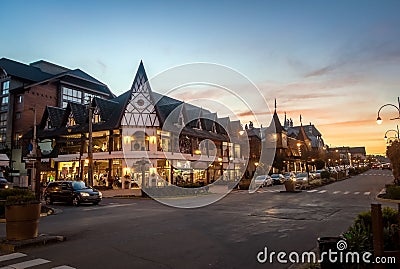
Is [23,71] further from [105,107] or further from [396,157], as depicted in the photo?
[396,157]

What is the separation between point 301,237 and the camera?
1027 cm

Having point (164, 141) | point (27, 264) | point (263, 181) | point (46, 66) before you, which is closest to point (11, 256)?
point (27, 264)

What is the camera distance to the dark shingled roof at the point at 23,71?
54156mm

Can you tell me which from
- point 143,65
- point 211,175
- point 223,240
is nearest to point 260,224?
point 223,240

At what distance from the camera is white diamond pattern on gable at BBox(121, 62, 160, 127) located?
42469 mm

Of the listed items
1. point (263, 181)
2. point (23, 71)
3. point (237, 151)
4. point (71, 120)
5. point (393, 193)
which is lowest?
point (263, 181)

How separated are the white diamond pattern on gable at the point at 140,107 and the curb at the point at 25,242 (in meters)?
32.9

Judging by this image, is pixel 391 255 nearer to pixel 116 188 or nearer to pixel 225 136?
pixel 116 188

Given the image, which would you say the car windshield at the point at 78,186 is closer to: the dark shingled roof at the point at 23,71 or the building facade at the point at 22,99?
the building facade at the point at 22,99

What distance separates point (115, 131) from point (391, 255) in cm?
4009

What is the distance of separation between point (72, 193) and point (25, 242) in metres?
14.6

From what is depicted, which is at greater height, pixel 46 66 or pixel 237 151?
pixel 46 66

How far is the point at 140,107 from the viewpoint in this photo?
43.2 meters

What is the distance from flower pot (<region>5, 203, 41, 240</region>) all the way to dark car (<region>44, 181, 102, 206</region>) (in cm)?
1329
